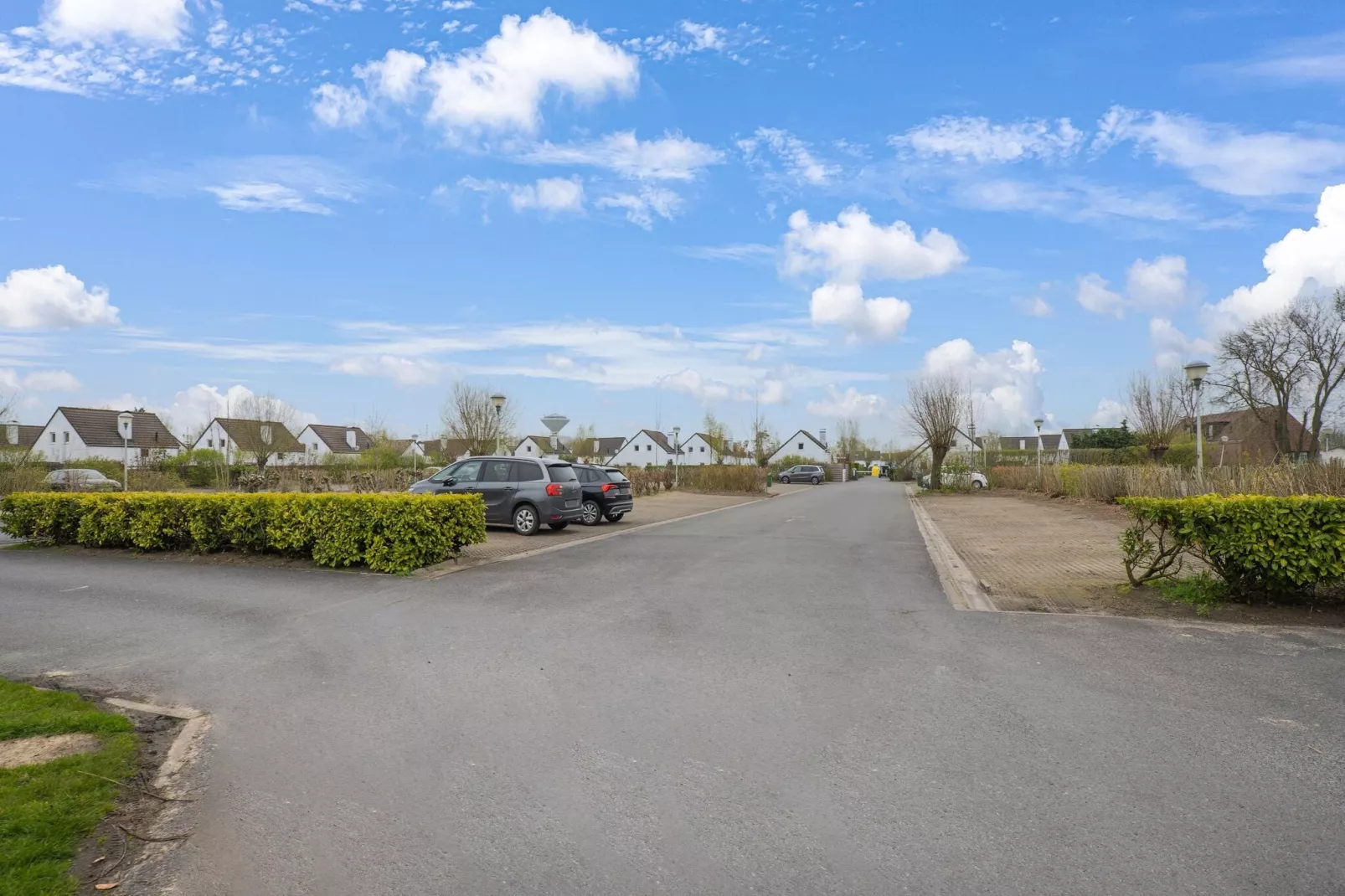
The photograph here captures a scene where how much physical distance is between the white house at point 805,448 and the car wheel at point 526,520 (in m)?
91.9

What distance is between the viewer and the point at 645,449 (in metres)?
108

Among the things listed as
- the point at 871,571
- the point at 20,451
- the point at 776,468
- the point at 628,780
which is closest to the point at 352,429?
the point at 776,468

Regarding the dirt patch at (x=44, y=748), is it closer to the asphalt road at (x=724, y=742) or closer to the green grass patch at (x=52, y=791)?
the green grass patch at (x=52, y=791)

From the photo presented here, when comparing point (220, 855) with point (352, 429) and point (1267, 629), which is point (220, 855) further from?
point (352, 429)

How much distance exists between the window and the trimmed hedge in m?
11.4

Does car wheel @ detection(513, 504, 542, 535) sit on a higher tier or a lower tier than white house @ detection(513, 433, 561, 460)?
lower

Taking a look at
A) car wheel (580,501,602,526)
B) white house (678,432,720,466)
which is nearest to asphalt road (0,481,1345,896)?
car wheel (580,501,602,526)

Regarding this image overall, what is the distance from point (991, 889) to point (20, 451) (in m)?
33.1

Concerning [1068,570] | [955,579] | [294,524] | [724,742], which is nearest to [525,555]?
[294,524]

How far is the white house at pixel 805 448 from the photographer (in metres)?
107

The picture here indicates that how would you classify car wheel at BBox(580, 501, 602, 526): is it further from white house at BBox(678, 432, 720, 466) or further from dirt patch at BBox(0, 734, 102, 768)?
white house at BBox(678, 432, 720, 466)

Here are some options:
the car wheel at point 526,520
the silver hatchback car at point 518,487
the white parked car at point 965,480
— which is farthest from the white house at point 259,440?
the white parked car at point 965,480

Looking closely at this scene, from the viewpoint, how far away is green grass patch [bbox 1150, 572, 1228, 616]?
8.27 m

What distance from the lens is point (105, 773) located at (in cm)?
404
